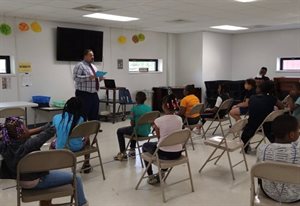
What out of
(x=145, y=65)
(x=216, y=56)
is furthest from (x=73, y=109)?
(x=216, y=56)

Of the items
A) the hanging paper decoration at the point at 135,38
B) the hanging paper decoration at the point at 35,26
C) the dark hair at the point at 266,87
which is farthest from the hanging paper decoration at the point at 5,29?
the dark hair at the point at 266,87

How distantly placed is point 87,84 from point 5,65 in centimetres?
226

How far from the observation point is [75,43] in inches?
290

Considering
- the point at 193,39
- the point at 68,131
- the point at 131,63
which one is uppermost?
the point at 193,39

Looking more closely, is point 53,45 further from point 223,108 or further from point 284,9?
point 284,9

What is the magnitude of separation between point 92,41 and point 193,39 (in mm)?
3361

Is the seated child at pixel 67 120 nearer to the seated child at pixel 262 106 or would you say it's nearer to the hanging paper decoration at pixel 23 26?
the seated child at pixel 262 106

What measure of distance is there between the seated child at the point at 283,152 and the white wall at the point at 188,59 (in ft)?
24.4

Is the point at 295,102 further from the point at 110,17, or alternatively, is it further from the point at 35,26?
the point at 35,26

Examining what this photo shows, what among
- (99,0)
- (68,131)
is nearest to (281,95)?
(99,0)

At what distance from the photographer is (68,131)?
3354mm

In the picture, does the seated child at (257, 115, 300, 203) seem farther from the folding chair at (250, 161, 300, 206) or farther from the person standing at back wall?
the person standing at back wall

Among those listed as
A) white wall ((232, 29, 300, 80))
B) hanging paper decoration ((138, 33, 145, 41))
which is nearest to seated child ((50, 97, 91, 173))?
hanging paper decoration ((138, 33, 145, 41))

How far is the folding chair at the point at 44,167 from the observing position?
2195 mm
